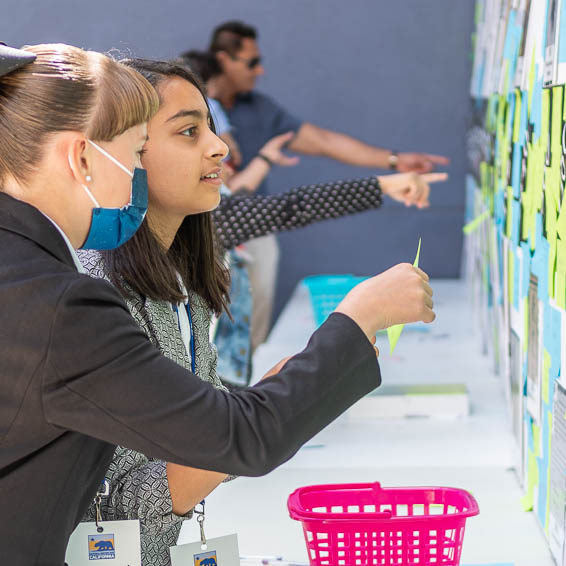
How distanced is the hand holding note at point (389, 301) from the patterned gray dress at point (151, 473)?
1.29ft

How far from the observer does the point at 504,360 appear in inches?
93.7

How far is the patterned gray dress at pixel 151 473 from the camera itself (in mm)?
1269

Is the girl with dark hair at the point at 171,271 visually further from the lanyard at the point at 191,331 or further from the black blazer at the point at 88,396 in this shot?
the black blazer at the point at 88,396

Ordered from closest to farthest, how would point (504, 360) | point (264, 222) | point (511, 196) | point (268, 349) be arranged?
1. point (511, 196)
2. point (504, 360)
3. point (264, 222)
4. point (268, 349)

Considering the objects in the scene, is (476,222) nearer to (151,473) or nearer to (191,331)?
(191,331)

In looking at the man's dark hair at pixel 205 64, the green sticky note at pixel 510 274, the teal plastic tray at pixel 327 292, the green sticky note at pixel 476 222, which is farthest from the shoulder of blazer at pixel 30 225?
the man's dark hair at pixel 205 64

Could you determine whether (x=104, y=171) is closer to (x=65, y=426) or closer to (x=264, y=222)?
(x=65, y=426)

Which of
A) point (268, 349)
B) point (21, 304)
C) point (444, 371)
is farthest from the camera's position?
point (268, 349)

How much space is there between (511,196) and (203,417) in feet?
4.44

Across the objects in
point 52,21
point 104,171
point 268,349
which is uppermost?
point 52,21

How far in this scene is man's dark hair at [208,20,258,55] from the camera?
4.40m

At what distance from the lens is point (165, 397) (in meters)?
0.94

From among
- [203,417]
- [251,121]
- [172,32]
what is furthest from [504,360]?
[172,32]

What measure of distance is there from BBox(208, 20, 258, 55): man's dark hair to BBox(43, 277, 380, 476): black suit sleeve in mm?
3592
